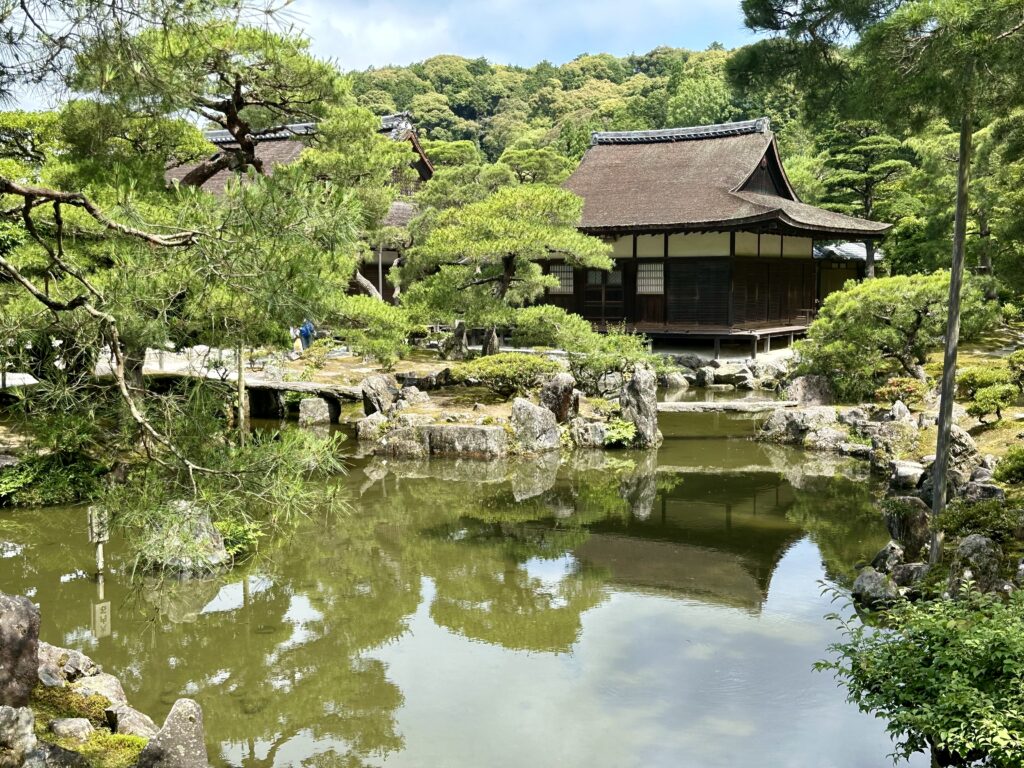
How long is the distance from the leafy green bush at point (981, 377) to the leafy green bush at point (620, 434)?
461cm

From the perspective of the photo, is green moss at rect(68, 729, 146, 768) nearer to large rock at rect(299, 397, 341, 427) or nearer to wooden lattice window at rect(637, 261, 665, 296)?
large rock at rect(299, 397, 341, 427)

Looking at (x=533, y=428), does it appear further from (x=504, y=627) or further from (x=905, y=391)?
(x=504, y=627)

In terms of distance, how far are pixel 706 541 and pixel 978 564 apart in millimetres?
3508

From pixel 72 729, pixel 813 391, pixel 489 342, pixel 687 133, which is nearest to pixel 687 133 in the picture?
pixel 687 133

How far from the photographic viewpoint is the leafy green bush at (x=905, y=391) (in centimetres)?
1417

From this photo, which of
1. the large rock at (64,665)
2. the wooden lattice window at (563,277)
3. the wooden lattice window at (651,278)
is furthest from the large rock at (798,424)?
the large rock at (64,665)

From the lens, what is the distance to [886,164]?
90.2 ft

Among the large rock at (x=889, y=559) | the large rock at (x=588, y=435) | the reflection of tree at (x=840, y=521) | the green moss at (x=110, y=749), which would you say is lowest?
the green moss at (x=110, y=749)

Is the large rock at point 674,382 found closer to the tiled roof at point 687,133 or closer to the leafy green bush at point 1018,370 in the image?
the leafy green bush at point 1018,370

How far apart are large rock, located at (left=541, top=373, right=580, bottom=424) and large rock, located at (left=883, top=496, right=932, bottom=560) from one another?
6944 mm

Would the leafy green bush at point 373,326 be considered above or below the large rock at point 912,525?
above

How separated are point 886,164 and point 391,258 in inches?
601

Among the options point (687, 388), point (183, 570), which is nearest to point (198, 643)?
point (183, 570)

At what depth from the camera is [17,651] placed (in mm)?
4949
